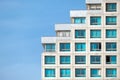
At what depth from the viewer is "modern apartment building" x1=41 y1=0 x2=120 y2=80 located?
516 feet

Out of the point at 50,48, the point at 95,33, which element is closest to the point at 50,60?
the point at 50,48

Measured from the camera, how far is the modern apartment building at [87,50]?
516 feet

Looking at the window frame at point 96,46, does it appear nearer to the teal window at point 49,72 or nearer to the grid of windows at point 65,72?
the grid of windows at point 65,72

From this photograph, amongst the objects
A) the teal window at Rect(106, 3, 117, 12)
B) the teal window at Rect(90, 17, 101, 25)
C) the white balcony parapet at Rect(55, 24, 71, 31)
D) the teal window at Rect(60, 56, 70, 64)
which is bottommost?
the teal window at Rect(60, 56, 70, 64)

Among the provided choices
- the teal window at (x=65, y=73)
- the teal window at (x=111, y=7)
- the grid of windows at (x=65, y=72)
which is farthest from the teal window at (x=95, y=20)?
the teal window at (x=65, y=73)

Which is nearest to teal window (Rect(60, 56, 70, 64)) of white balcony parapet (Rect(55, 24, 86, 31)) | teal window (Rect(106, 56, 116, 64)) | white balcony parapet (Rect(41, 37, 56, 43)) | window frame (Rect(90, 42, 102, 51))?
white balcony parapet (Rect(41, 37, 56, 43))

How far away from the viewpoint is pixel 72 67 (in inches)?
6206

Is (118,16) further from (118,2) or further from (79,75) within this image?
(79,75)

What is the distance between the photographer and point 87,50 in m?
158

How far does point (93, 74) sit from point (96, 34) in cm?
902

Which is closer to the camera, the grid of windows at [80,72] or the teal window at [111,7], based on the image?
the grid of windows at [80,72]

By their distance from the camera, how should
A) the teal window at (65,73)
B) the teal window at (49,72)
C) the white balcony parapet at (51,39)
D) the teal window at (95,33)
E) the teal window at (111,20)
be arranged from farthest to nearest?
the teal window at (111,20) → the teal window at (95,33) → the white balcony parapet at (51,39) → the teal window at (49,72) → the teal window at (65,73)

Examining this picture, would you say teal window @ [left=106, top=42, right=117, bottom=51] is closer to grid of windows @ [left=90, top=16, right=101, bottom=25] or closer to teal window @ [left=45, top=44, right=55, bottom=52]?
grid of windows @ [left=90, top=16, right=101, bottom=25]

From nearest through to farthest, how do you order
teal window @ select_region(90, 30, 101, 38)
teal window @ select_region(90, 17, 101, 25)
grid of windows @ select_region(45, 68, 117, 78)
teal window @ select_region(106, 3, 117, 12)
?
1. grid of windows @ select_region(45, 68, 117, 78)
2. teal window @ select_region(90, 30, 101, 38)
3. teal window @ select_region(90, 17, 101, 25)
4. teal window @ select_region(106, 3, 117, 12)
